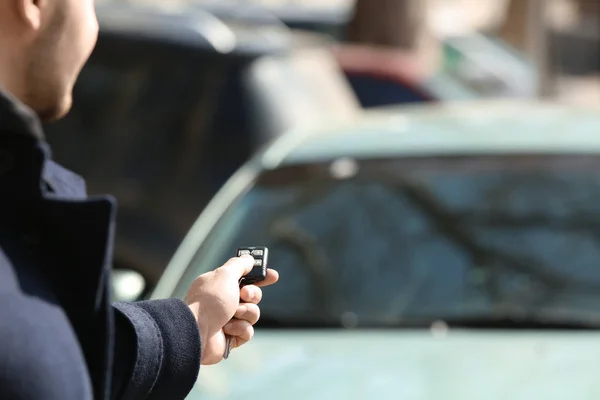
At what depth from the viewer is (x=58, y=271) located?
129cm

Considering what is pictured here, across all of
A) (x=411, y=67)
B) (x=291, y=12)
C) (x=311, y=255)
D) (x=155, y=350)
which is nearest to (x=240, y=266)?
(x=155, y=350)

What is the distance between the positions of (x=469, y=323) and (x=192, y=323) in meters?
1.95

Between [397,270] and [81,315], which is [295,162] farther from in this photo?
[81,315]

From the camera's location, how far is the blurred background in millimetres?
3197


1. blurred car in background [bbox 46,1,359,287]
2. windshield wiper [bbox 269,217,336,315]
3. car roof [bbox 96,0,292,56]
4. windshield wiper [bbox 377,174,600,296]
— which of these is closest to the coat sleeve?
windshield wiper [bbox 269,217,336,315]

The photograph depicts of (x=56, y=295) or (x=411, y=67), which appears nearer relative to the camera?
(x=56, y=295)

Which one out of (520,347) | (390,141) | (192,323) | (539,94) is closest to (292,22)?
(539,94)

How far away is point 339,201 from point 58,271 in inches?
98.8

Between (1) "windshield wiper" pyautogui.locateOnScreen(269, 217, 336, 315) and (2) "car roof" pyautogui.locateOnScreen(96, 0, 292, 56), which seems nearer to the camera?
(1) "windshield wiper" pyautogui.locateOnScreen(269, 217, 336, 315)

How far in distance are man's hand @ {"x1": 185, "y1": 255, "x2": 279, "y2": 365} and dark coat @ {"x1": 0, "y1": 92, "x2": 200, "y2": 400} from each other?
86mm

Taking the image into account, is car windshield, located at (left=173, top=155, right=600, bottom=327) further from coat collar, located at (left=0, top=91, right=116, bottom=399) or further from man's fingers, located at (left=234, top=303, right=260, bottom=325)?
coat collar, located at (left=0, top=91, right=116, bottom=399)

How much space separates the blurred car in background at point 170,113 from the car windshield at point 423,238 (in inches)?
50.0

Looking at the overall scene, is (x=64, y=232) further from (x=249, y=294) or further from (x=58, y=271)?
(x=249, y=294)

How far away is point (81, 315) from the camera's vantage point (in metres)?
1.29
